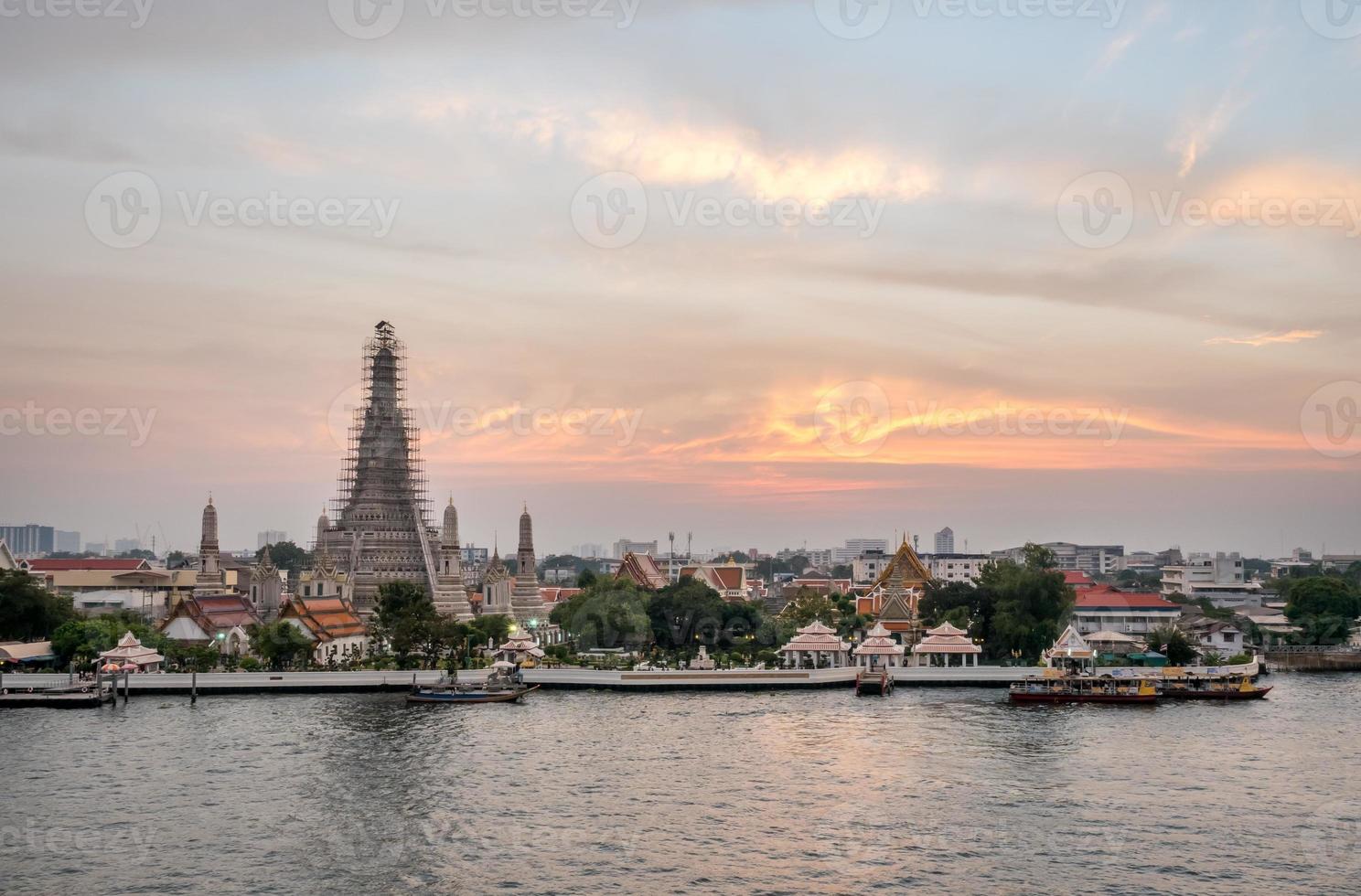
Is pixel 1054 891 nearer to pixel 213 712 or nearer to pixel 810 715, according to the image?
pixel 810 715

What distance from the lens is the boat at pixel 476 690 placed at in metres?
64.2

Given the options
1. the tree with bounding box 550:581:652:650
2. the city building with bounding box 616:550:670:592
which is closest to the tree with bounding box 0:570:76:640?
the tree with bounding box 550:581:652:650

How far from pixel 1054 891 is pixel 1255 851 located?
741cm

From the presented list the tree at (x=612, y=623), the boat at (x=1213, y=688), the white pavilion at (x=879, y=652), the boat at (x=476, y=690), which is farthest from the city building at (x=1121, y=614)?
the boat at (x=476, y=690)

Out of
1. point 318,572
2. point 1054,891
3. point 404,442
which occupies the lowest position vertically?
point 1054,891

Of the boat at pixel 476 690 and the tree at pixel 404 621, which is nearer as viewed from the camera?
the boat at pixel 476 690

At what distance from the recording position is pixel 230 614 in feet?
288

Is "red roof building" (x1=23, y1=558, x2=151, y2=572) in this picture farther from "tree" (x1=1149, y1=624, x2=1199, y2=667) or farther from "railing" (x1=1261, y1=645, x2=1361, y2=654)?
"railing" (x1=1261, y1=645, x2=1361, y2=654)

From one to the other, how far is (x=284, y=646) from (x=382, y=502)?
1307 inches

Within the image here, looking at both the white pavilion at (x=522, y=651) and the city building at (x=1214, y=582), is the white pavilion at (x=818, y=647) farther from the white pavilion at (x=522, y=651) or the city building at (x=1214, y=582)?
the city building at (x=1214, y=582)

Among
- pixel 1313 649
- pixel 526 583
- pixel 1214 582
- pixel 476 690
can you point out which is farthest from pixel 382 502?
pixel 1214 582

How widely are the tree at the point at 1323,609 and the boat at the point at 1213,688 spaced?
1235 inches

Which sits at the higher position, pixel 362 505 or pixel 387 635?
→ pixel 362 505

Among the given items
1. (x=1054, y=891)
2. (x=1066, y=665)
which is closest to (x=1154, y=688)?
(x=1066, y=665)
